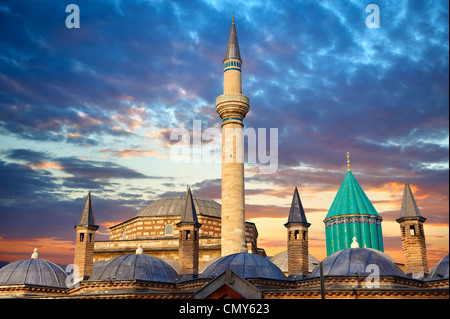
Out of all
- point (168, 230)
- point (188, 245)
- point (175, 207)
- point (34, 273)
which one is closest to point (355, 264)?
point (188, 245)

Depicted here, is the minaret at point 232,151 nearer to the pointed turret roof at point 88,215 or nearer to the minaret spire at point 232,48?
the minaret spire at point 232,48

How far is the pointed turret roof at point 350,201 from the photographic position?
175 feet

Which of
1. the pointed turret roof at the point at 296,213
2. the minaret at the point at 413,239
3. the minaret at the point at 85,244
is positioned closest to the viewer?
the minaret at the point at 413,239

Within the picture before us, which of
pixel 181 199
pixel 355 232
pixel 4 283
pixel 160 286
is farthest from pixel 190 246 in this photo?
pixel 355 232

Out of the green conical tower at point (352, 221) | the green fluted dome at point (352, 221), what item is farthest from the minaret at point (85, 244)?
the green conical tower at point (352, 221)

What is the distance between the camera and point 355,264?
26.0 m

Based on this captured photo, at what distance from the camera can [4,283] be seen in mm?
31672

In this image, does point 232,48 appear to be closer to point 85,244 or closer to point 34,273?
point 85,244

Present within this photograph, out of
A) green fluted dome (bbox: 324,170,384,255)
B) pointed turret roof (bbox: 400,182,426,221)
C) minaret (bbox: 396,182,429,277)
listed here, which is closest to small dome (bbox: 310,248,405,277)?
minaret (bbox: 396,182,429,277)

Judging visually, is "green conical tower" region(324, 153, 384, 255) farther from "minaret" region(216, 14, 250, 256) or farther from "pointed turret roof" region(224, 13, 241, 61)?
"pointed turret roof" region(224, 13, 241, 61)

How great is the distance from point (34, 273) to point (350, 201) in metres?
33.9

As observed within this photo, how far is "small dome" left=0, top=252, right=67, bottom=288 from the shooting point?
3196 cm
